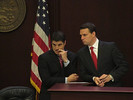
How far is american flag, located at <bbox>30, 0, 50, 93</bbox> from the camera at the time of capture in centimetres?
527

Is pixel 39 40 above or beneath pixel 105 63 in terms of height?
above

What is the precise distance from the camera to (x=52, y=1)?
573cm

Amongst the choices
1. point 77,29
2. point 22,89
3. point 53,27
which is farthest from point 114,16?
point 22,89

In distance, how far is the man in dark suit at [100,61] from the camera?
325cm

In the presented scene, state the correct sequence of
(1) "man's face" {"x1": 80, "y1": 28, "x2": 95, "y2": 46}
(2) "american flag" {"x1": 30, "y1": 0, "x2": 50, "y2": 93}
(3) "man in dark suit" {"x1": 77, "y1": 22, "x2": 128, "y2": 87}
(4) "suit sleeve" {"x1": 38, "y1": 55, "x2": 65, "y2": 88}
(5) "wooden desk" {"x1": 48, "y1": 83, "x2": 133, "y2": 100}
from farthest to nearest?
(2) "american flag" {"x1": 30, "y1": 0, "x2": 50, "y2": 93}, (1) "man's face" {"x1": 80, "y1": 28, "x2": 95, "y2": 46}, (4) "suit sleeve" {"x1": 38, "y1": 55, "x2": 65, "y2": 88}, (3) "man in dark suit" {"x1": 77, "y1": 22, "x2": 128, "y2": 87}, (5) "wooden desk" {"x1": 48, "y1": 83, "x2": 133, "y2": 100}

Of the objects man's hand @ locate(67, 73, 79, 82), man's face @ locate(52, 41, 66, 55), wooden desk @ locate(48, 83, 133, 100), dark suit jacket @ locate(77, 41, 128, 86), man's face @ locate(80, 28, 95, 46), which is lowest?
man's hand @ locate(67, 73, 79, 82)

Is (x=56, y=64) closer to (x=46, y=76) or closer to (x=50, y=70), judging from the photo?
(x=50, y=70)

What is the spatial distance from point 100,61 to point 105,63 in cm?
7

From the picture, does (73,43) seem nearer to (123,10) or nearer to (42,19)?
(42,19)

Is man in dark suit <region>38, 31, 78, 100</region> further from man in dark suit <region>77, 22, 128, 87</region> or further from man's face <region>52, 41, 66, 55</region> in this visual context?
man in dark suit <region>77, 22, 128, 87</region>

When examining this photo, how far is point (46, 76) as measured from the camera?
3.39 meters

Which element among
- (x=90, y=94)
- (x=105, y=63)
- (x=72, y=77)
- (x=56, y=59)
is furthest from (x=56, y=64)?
(x=90, y=94)

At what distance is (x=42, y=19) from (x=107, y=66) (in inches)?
96.1

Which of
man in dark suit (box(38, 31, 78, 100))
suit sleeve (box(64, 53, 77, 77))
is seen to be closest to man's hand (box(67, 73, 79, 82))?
man in dark suit (box(38, 31, 78, 100))
